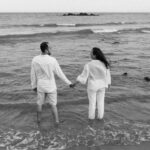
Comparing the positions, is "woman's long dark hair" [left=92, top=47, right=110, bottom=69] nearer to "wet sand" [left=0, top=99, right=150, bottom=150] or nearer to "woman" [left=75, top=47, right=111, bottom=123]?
"woman" [left=75, top=47, right=111, bottom=123]

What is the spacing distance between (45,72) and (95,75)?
1162mm

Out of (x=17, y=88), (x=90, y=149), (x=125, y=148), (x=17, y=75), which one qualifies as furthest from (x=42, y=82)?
(x=17, y=75)

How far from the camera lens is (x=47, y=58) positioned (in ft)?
20.2

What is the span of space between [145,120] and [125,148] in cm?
170

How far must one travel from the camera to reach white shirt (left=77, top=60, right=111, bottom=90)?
6098 mm

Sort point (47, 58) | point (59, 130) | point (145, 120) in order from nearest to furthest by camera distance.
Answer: point (47, 58)
point (59, 130)
point (145, 120)

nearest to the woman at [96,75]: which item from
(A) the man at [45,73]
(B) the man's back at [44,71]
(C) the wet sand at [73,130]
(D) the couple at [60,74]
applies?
(D) the couple at [60,74]

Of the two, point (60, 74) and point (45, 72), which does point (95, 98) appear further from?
point (45, 72)

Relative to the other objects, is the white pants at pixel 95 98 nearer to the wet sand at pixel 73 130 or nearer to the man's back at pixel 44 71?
the wet sand at pixel 73 130

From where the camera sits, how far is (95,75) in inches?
245

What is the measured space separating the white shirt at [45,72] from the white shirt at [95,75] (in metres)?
0.46

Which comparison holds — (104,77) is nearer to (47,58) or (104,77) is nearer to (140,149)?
(47,58)

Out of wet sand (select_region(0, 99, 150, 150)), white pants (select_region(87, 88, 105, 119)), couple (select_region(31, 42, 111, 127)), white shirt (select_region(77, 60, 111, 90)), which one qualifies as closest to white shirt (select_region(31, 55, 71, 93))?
couple (select_region(31, 42, 111, 127))

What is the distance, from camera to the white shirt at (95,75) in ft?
20.0
